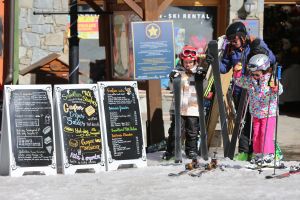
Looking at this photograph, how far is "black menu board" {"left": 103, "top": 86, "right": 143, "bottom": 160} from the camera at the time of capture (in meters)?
8.33

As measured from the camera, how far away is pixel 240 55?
8656 mm

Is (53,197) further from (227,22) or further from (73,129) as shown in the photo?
(227,22)

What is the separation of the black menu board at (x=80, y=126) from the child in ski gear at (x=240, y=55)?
1.41m

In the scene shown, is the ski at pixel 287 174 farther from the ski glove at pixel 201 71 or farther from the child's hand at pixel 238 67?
the ski glove at pixel 201 71

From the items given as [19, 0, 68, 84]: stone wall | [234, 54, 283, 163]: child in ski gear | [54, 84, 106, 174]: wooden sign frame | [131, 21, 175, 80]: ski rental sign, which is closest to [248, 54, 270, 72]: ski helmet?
[234, 54, 283, 163]: child in ski gear

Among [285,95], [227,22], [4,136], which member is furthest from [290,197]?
[285,95]

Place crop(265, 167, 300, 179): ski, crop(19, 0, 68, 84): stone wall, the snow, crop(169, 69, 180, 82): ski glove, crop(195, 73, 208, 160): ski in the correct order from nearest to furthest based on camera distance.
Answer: the snow, crop(265, 167, 300, 179): ski, crop(195, 73, 208, 160): ski, crop(169, 69, 180, 82): ski glove, crop(19, 0, 68, 84): stone wall

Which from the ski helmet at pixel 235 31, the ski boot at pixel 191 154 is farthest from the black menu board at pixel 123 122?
the ski helmet at pixel 235 31

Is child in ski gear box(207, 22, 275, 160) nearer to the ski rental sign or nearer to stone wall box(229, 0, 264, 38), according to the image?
the ski rental sign

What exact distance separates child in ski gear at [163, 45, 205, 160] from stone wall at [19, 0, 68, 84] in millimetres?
6425

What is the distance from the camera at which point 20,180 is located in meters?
7.73

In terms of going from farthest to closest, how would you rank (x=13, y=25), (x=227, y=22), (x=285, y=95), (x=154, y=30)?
1. (x=285, y=95)
2. (x=227, y=22)
3. (x=13, y=25)
4. (x=154, y=30)

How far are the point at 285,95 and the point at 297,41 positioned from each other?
1.15 meters

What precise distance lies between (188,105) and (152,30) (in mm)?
1072
